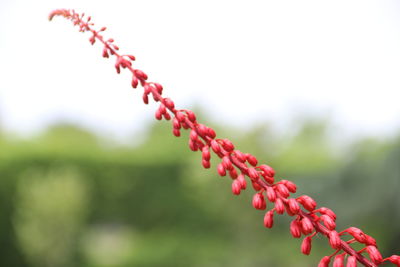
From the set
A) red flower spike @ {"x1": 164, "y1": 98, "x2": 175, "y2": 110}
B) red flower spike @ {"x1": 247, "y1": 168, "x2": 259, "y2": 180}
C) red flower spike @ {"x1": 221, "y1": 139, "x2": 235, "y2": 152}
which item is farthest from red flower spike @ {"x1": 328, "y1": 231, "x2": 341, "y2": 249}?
red flower spike @ {"x1": 164, "y1": 98, "x2": 175, "y2": 110}

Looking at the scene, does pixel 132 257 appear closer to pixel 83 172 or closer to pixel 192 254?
pixel 192 254

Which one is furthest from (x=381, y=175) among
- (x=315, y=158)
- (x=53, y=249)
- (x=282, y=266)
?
(x=315, y=158)

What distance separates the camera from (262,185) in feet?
4.39

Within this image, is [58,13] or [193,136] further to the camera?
[58,13]

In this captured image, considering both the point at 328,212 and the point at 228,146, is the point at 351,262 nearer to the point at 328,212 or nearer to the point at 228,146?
the point at 328,212

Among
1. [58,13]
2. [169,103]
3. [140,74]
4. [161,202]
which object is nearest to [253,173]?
[169,103]

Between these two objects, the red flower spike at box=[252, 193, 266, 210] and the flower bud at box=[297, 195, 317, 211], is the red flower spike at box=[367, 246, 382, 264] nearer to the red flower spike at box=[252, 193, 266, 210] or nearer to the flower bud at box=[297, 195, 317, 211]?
the flower bud at box=[297, 195, 317, 211]

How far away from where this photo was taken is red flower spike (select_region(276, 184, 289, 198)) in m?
1.26

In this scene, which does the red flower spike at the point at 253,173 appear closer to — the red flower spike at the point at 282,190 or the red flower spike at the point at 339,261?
the red flower spike at the point at 282,190

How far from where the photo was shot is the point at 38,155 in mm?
16953

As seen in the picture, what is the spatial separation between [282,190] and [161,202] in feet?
58.8

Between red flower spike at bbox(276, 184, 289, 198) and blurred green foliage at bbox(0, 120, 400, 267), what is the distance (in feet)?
22.1

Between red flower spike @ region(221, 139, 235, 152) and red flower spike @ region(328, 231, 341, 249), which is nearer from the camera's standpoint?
red flower spike @ region(328, 231, 341, 249)

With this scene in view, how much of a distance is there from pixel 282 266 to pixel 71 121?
66.4ft
